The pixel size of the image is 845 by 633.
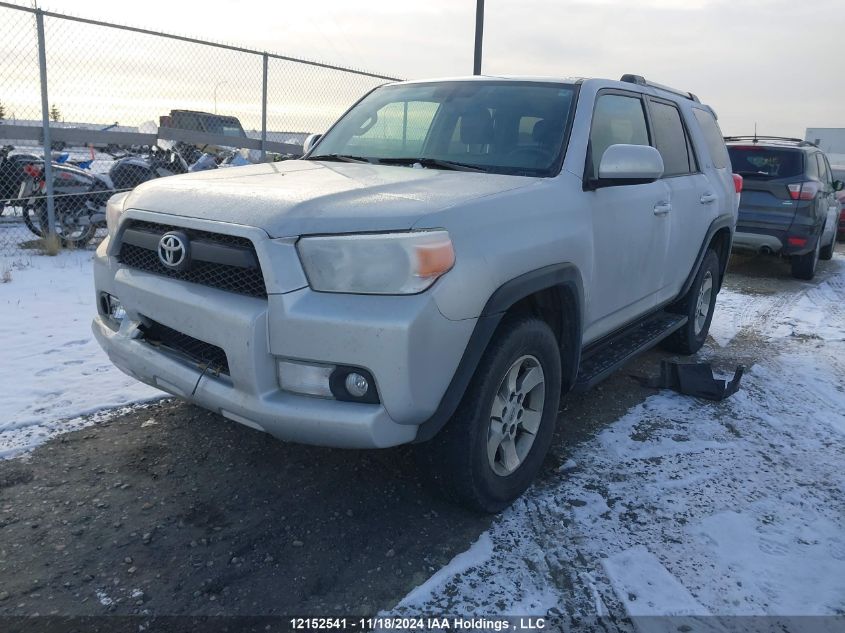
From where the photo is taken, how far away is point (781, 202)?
29.1 feet

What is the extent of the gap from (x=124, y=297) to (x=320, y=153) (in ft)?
5.57

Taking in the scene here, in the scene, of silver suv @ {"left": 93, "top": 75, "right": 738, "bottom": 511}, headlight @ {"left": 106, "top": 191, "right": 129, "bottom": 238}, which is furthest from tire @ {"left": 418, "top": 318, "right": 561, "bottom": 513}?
headlight @ {"left": 106, "top": 191, "right": 129, "bottom": 238}

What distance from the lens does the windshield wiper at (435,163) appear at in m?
3.39

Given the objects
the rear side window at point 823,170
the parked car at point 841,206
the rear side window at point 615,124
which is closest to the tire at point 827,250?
the rear side window at point 823,170

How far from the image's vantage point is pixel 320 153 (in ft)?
13.8

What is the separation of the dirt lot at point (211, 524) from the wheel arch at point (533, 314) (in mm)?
575

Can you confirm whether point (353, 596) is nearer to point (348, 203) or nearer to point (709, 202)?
point (348, 203)

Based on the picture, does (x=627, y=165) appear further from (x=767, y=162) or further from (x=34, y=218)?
(x=34, y=218)

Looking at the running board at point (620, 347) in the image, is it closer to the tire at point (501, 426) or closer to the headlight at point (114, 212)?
the tire at point (501, 426)

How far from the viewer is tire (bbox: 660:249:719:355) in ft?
17.0

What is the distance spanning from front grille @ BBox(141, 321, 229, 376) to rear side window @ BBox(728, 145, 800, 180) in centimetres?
823

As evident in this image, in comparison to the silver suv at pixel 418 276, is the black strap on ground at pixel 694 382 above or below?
below

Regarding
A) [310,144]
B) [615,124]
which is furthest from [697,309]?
[310,144]

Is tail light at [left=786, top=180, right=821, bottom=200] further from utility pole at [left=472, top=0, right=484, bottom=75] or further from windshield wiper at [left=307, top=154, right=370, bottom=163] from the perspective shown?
windshield wiper at [left=307, top=154, right=370, bottom=163]
